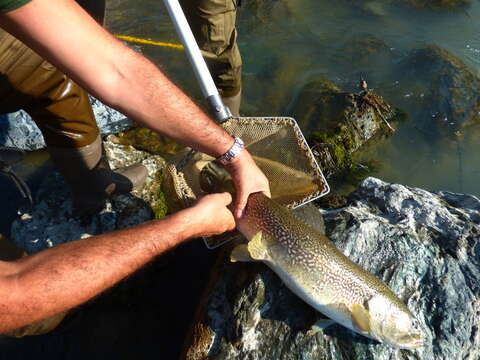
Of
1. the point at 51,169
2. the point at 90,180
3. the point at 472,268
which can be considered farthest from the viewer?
the point at 51,169

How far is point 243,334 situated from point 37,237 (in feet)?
7.53

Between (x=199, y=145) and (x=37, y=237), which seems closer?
(x=199, y=145)

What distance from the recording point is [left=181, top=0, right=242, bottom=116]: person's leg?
13.5ft

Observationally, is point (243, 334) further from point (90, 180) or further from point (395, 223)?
point (90, 180)

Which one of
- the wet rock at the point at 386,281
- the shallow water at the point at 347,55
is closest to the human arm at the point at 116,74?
the wet rock at the point at 386,281

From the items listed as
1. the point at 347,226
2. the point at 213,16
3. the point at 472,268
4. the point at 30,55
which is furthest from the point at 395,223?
the point at 30,55

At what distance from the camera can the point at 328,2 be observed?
25.5ft

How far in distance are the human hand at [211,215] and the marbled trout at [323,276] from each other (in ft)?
0.54

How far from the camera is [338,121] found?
16.8 ft

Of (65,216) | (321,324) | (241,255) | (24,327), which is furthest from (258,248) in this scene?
(65,216)

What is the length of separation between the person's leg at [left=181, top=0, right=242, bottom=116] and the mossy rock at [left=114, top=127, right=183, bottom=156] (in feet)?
3.27

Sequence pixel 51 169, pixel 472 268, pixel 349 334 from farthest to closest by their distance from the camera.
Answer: pixel 51 169 < pixel 472 268 < pixel 349 334

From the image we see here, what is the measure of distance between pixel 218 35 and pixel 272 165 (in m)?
1.64

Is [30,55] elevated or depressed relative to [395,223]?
elevated
